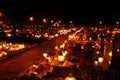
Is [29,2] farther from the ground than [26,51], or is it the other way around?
[29,2]

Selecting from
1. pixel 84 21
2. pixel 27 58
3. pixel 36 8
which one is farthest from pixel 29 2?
pixel 27 58

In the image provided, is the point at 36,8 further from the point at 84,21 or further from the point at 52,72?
the point at 52,72

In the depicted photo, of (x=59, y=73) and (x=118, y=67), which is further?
(x=59, y=73)

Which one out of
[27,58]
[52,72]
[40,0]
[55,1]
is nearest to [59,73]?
[52,72]

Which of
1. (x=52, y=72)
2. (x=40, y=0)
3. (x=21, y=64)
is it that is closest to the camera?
(x=52, y=72)

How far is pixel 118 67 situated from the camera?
7.97m

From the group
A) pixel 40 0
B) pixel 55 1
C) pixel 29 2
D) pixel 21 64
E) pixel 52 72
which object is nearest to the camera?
pixel 52 72

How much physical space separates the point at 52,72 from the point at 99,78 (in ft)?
6.74

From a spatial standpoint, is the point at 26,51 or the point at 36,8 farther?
the point at 36,8

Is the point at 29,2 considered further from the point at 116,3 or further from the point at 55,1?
the point at 116,3

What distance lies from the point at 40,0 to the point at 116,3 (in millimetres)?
20217

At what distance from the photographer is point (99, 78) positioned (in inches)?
293

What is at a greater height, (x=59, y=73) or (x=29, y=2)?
(x=29, y=2)

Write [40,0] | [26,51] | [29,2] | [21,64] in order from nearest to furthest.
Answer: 1. [21,64]
2. [26,51]
3. [29,2]
4. [40,0]
